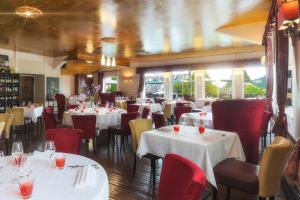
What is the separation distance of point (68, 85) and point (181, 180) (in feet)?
50.3

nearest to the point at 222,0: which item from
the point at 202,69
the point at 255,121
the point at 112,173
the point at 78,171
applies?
the point at 255,121

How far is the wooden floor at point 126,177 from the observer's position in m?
3.18

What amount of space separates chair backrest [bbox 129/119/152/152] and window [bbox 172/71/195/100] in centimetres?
843

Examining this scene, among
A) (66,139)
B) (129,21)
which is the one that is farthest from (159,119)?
(66,139)

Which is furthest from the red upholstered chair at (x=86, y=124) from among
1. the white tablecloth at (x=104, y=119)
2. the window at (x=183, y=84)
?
the window at (x=183, y=84)

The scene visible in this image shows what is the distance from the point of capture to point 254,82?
10617 mm

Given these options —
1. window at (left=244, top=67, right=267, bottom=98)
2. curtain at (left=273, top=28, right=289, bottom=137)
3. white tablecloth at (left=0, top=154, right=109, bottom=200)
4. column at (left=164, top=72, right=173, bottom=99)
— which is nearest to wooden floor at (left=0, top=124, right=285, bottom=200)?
white tablecloth at (left=0, top=154, right=109, bottom=200)

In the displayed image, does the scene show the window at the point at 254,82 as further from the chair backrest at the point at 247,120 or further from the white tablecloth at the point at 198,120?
the chair backrest at the point at 247,120

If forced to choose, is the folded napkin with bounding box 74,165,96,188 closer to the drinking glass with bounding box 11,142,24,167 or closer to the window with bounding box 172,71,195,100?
the drinking glass with bounding box 11,142,24,167

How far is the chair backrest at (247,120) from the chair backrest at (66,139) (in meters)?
2.42

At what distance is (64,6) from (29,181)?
13.3ft

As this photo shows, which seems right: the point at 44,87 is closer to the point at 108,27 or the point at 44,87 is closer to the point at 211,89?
the point at 108,27

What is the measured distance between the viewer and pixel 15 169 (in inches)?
73.9

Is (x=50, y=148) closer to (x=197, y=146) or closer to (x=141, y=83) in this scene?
(x=197, y=146)
